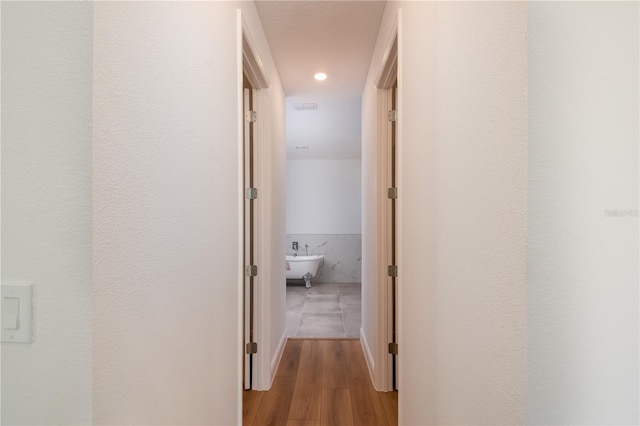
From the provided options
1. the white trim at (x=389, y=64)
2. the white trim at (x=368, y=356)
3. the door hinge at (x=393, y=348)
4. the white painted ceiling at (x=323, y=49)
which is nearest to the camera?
the white trim at (x=389, y=64)

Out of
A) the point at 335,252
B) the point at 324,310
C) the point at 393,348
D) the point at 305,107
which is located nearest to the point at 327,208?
the point at 335,252

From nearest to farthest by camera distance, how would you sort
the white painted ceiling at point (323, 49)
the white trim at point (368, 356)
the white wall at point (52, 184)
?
the white wall at point (52, 184) < the white painted ceiling at point (323, 49) < the white trim at point (368, 356)

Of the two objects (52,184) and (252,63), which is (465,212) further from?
(252,63)

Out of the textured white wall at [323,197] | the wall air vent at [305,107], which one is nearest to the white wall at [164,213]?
the wall air vent at [305,107]

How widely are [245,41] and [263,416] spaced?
7.24ft

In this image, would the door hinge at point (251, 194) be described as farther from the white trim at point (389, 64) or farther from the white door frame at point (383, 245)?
the white trim at point (389, 64)

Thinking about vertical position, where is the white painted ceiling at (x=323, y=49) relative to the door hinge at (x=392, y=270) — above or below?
above

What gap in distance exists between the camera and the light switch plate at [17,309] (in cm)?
64

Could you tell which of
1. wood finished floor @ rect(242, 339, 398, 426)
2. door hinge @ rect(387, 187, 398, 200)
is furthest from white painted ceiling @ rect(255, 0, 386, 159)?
wood finished floor @ rect(242, 339, 398, 426)

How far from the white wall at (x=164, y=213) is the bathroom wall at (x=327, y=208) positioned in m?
5.46

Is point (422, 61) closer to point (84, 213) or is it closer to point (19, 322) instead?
point (84, 213)

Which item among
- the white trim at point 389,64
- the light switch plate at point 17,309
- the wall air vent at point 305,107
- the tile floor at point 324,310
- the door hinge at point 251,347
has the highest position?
the wall air vent at point 305,107

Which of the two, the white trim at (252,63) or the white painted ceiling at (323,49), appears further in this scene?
the white painted ceiling at (323,49)

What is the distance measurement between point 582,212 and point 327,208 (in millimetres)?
6308
